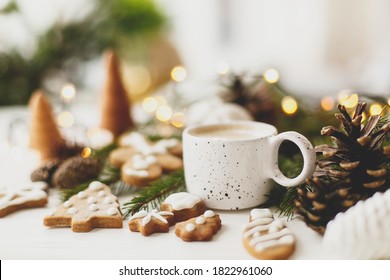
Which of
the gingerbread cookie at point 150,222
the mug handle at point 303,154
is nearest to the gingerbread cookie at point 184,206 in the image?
the gingerbread cookie at point 150,222

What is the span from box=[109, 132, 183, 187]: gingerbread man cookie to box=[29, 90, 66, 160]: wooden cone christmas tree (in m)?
0.12

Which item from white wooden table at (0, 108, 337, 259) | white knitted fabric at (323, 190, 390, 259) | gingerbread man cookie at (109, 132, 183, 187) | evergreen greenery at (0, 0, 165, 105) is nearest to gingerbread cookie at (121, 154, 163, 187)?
gingerbread man cookie at (109, 132, 183, 187)

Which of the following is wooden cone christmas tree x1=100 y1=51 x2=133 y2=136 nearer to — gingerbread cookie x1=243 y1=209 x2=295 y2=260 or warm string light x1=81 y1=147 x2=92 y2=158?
warm string light x1=81 y1=147 x2=92 y2=158

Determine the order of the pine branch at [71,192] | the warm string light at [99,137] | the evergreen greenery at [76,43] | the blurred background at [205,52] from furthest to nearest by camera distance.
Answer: the evergreen greenery at [76,43], the blurred background at [205,52], the warm string light at [99,137], the pine branch at [71,192]

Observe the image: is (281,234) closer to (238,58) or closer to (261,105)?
(261,105)

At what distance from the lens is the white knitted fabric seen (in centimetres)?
53

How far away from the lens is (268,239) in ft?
1.92

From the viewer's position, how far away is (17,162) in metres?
0.99

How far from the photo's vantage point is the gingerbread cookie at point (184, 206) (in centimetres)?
68

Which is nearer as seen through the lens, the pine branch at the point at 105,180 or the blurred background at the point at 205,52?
the pine branch at the point at 105,180

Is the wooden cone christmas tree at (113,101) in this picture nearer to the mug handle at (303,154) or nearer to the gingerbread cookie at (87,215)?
the gingerbread cookie at (87,215)

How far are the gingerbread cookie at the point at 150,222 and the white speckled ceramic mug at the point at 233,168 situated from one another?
0.08 metres
